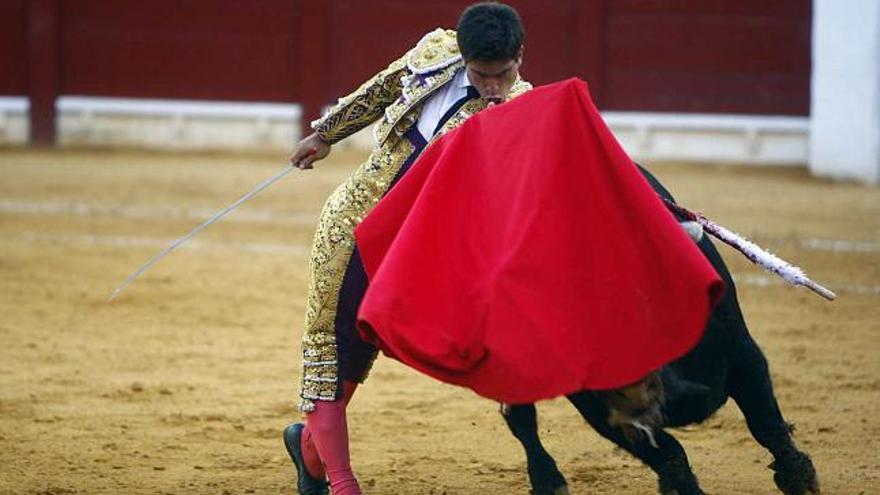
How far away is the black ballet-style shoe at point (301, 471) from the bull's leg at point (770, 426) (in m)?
0.81

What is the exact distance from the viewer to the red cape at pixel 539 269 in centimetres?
238

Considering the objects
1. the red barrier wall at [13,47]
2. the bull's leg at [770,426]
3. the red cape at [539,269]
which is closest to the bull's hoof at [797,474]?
the bull's leg at [770,426]

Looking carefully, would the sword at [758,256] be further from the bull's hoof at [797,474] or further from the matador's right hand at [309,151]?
the matador's right hand at [309,151]

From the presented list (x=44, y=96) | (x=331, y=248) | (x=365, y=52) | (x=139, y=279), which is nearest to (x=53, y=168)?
(x=44, y=96)

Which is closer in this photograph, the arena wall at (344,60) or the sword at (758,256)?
the sword at (758,256)

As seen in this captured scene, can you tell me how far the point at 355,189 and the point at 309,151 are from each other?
0.13 meters

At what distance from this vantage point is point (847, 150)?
32.1 feet

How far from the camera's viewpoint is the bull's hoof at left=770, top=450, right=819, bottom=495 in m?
2.97

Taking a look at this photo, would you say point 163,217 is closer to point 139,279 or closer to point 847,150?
point 139,279

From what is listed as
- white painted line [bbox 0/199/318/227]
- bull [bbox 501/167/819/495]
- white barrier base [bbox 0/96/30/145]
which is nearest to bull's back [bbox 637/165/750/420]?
bull [bbox 501/167/819/495]

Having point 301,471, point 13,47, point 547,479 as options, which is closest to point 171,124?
point 13,47

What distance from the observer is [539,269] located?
94.6 inches

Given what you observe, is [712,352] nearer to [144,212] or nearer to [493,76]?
[493,76]

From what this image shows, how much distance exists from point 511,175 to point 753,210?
19.2 ft
